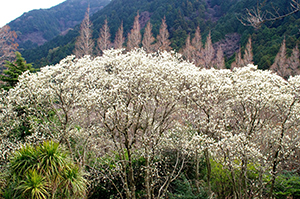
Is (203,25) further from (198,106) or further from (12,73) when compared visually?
(198,106)

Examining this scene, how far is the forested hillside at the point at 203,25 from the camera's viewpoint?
29891 mm

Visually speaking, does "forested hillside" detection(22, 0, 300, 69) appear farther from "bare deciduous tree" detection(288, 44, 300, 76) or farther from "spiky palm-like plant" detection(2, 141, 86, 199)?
"spiky palm-like plant" detection(2, 141, 86, 199)

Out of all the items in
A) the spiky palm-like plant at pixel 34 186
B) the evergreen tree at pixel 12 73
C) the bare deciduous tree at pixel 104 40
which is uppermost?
the bare deciduous tree at pixel 104 40

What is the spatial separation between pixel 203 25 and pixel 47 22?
281 ft

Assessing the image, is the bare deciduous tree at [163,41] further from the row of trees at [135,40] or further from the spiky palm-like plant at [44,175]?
the spiky palm-like plant at [44,175]

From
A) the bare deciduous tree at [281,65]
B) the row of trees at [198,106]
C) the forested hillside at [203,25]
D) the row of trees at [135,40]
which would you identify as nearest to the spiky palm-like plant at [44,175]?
the row of trees at [198,106]

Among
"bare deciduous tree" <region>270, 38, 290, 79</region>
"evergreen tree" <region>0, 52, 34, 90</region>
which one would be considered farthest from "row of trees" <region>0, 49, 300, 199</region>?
"bare deciduous tree" <region>270, 38, 290, 79</region>

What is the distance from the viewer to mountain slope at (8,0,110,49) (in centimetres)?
8388

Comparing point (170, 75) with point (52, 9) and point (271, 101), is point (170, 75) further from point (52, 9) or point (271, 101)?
point (52, 9)

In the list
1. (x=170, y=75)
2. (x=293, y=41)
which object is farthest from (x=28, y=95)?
(x=293, y=41)

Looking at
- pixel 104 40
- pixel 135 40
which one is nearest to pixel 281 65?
pixel 135 40

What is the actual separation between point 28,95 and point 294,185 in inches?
440

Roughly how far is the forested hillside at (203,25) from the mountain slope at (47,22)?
30.6 m

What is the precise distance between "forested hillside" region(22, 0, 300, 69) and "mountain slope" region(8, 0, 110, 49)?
30610mm
